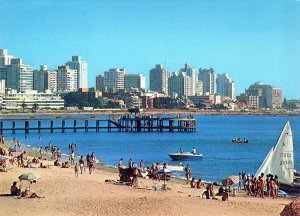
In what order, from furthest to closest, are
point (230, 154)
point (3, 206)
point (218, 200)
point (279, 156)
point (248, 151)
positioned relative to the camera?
point (248, 151)
point (230, 154)
point (279, 156)
point (218, 200)
point (3, 206)

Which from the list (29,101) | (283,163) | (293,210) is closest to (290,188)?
(283,163)

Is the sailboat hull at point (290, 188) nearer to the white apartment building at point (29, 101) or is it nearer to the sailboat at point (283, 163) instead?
the sailboat at point (283, 163)

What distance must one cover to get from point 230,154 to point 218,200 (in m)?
32.9

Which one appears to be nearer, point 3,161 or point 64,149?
point 3,161

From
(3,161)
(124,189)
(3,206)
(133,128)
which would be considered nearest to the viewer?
(3,206)

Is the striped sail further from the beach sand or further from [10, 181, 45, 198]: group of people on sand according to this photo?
[10, 181, 45, 198]: group of people on sand

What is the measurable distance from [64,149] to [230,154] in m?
14.1

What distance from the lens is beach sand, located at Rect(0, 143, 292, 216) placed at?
18312mm

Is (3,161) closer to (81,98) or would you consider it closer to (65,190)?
(65,190)

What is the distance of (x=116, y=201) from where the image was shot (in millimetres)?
20125

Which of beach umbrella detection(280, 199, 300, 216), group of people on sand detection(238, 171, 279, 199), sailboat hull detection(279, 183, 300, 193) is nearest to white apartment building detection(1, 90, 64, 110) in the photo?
sailboat hull detection(279, 183, 300, 193)

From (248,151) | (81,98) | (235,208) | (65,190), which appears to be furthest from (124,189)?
(81,98)

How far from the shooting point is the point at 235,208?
64.4ft

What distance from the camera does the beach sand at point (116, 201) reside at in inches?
721
